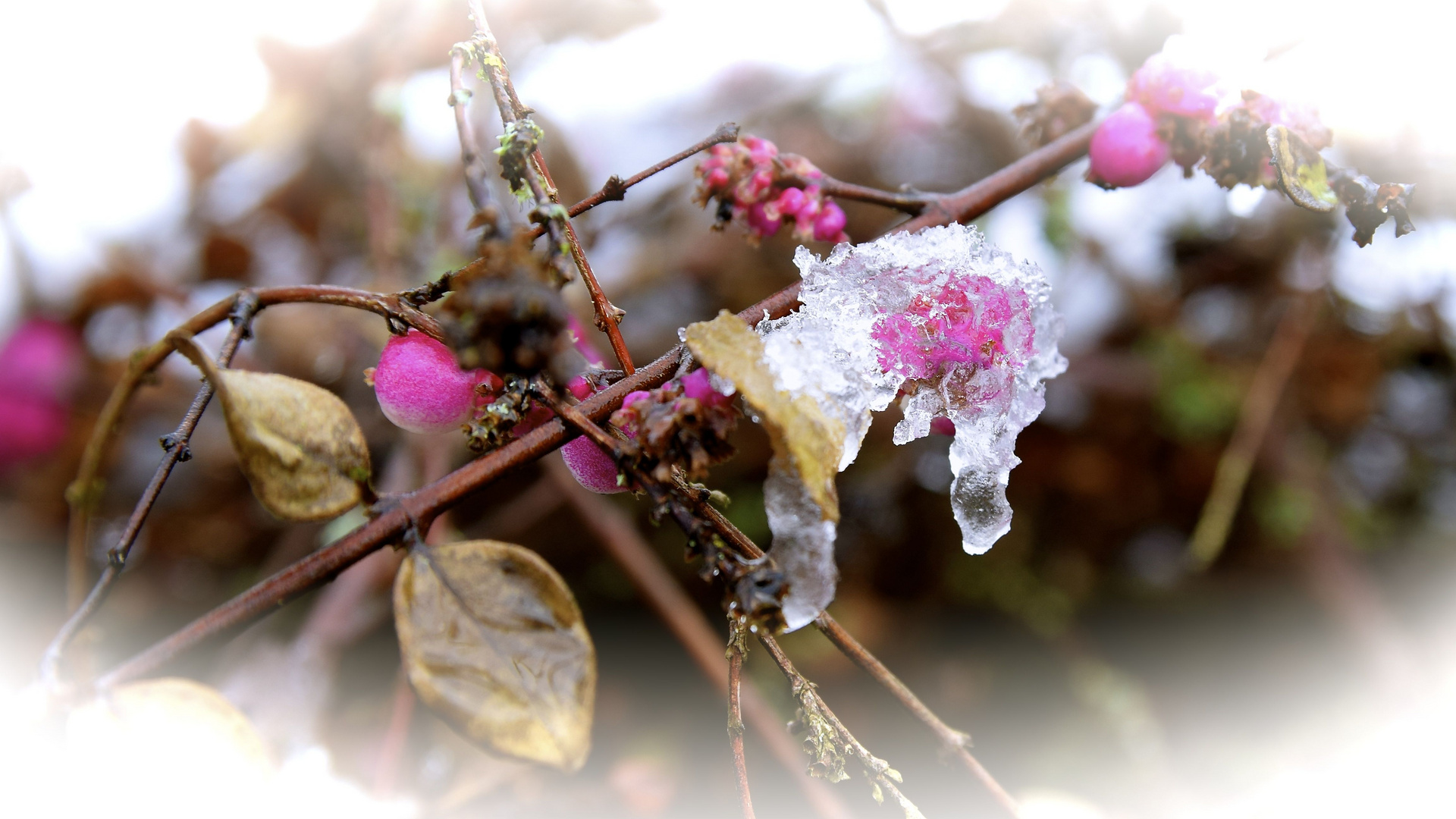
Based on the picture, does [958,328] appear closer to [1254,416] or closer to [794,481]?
[794,481]

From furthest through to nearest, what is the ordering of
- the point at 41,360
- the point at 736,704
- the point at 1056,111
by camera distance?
the point at 41,360
the point at 1056,111
the point at 736,704

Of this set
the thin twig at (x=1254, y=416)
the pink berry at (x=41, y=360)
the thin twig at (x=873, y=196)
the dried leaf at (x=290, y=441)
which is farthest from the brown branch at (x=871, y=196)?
the pink berry at (x=41, y=360)

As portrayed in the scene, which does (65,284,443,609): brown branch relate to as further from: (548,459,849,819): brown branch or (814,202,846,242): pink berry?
(548,459,849,819): brown branch

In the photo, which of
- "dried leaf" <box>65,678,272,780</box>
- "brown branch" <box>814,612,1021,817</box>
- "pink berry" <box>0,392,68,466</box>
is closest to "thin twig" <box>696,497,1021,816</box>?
"brown branch" <box>814,612,1021,817</box>

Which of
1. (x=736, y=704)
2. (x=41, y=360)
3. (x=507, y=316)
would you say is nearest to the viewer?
(x=507, y=316)

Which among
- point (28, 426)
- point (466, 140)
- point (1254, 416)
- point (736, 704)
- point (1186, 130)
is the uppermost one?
point (28, 426)

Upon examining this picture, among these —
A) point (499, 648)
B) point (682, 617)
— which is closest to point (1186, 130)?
point (499, 648)

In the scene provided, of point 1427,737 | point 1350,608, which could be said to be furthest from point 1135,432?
point 1427,737

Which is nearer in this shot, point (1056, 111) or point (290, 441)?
point (290, 441)

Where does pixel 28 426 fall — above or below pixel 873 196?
above
